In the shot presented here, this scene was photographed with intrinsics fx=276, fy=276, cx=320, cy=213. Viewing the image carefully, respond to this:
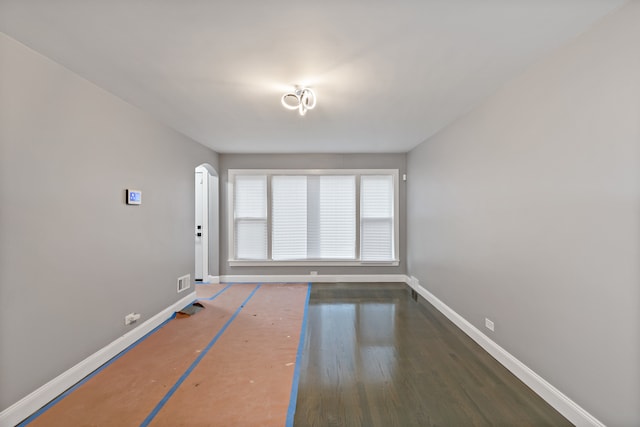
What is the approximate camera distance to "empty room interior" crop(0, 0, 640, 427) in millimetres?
A: 1605

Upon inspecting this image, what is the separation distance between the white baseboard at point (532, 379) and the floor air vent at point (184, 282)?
3.70m

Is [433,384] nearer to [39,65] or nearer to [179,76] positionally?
[179,76]

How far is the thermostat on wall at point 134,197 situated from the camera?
290 centimetres

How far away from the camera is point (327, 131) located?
3.87 metres

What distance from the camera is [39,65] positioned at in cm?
199

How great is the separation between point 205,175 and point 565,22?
521 cm

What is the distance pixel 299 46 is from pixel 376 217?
3.94 m

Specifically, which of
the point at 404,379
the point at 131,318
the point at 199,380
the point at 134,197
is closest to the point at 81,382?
the point at 131,318

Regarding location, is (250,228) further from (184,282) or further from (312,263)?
(184,282)

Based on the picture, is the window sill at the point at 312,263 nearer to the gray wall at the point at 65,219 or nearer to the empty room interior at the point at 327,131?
the empty room interior at the point at 327,131

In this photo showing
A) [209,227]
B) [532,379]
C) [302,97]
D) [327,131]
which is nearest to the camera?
[532,379]

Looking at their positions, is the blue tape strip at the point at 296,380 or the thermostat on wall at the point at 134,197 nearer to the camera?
the blue tape strip at the point at 296,380

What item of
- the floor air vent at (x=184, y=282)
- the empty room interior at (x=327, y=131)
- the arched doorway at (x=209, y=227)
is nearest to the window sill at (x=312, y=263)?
the arched doorway at (x=209, y=227)

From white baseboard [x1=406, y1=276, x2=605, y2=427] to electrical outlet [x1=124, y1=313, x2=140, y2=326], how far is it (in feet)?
12.1
